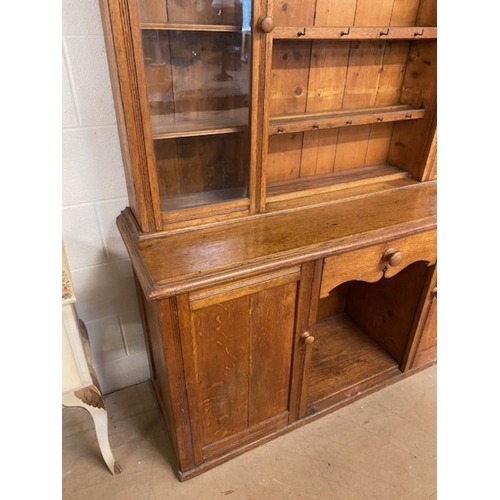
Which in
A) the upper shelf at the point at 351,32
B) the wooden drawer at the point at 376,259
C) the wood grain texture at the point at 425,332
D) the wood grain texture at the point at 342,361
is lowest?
the wood grain texture at the point at 342,361

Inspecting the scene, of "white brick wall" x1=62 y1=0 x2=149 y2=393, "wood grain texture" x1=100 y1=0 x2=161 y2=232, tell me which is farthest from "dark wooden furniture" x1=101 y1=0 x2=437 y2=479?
"white brick wall" x1=62 y1=0 x2=149 y2=393

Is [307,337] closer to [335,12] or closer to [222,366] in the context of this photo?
[222,366]

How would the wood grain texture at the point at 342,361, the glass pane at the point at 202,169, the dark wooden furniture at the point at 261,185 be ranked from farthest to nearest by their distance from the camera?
1. the wood grain texture at the point at 342,361
2. the glass pane at the point at 202,169
3. the dark wooden furniture at the point at 261,185

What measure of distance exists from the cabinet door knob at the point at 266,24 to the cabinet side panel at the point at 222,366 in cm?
74

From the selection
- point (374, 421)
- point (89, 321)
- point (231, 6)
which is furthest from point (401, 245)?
point (89, 321)

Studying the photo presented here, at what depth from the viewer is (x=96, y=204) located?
1.32m

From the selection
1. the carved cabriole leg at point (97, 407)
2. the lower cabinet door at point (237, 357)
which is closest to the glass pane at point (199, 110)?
the lower cabinet door at point (237, 357)

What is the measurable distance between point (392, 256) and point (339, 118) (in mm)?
509

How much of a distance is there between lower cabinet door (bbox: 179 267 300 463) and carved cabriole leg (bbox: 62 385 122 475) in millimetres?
307

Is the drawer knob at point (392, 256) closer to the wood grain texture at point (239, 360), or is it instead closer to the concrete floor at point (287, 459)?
the wood grain texture at point (239, 360)

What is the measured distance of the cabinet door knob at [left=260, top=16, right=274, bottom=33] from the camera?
100cm

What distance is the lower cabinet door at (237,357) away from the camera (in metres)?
1.11

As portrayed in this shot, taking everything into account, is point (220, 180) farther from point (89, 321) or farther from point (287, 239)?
point (89, 321)

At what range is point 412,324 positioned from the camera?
170 centimetres
